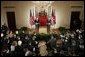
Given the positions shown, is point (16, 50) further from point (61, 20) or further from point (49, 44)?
point (61, 20)

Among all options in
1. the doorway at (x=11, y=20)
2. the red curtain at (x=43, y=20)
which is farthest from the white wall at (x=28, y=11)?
the red curtain at (x=43, y=20)

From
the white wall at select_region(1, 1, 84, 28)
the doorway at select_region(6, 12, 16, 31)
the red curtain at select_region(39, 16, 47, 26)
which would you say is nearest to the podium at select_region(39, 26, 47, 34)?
the red curtain at select_region(39, 16, 47, 26)

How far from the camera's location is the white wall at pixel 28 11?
54.5 ft

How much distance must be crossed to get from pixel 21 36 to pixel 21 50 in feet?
8.79

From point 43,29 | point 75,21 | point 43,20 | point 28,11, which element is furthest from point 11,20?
point 75,21

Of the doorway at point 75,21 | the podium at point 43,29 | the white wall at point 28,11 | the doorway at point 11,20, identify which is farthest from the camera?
the doorway at point 11,20

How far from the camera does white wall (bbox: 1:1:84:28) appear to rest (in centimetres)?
1661

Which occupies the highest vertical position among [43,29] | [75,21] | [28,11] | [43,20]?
[28,11]

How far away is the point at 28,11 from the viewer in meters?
17.1

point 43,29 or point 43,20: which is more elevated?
point 43,20

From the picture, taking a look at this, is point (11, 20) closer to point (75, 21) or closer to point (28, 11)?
point (28, 11)

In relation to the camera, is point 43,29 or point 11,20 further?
point 11,20

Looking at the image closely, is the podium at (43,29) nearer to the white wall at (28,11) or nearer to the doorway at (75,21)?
the white wall at (28,11)

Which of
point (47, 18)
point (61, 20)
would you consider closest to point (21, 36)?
point (47, 18)
